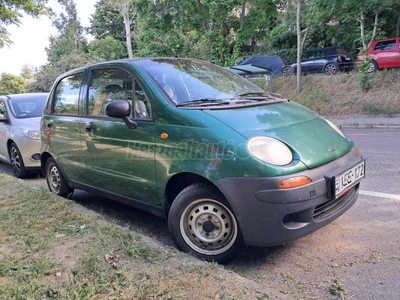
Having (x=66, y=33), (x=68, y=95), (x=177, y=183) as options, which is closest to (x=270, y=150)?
(x=177, y=183)

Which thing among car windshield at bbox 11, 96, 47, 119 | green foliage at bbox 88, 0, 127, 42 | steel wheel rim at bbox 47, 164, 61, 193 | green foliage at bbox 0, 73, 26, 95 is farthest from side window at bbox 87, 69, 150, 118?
green foliage at bbox 88, 0, 127, 42

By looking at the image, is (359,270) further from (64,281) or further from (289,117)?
(64,281)

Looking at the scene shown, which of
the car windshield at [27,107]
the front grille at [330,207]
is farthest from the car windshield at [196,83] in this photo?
the car windshield at [27,107]

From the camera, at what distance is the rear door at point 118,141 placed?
334 centimetres

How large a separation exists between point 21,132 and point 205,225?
4660 millimetres

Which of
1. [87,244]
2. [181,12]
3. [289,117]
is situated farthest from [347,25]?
[87,244]

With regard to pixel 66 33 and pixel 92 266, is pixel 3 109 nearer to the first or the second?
pixel 92 266

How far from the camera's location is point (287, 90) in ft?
55.6

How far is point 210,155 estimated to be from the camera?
2.85 metres

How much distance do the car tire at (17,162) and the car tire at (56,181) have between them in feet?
4.89

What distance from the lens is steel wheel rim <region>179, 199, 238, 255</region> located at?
2.92m

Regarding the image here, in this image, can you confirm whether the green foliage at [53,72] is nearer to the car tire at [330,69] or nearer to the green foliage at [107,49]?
the green foliage at [107,49]

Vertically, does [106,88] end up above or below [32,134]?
above

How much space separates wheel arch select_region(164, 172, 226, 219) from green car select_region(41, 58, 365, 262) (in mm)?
12
